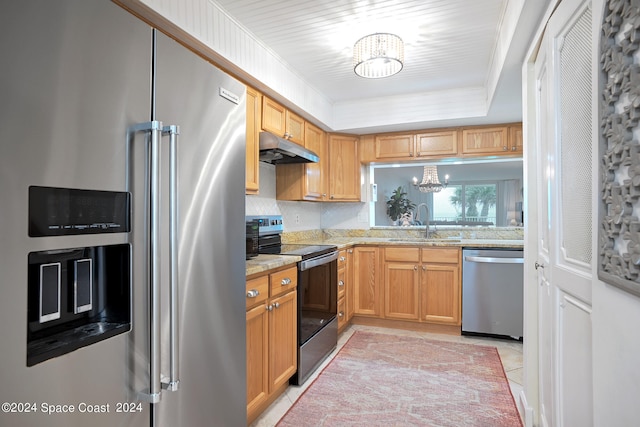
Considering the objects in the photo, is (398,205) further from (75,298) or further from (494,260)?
(75,298)

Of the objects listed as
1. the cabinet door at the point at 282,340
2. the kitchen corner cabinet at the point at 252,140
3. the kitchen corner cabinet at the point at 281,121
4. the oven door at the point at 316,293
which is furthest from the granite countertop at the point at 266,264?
the kitchen corner cabinet at the point at 281,121

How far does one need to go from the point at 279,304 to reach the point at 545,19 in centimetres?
202

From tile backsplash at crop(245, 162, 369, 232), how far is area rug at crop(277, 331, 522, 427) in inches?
55.6

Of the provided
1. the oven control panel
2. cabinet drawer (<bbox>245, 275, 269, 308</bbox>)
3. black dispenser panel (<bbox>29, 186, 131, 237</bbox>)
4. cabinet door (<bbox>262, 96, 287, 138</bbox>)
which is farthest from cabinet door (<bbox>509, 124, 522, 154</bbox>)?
black dispenser panel (<bbox>29, 186, 131, 237</bbox>)

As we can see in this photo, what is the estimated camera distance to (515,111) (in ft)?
10.6

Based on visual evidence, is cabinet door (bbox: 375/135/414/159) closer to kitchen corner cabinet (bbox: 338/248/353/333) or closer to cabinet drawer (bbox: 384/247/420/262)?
cabinet drawer (bbox: 384/247/420/262)

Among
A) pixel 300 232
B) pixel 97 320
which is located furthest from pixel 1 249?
pixel 300 232

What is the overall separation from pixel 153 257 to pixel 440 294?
312 centimetres

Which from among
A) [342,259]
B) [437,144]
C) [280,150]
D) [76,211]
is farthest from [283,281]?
[437,144]

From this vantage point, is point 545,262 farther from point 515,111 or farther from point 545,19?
point 515,111

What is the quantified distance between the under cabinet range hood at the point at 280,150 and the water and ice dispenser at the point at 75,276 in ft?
5.27

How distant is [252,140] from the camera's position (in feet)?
8.32

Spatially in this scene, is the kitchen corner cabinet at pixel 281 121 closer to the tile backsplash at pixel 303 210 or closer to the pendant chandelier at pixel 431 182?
the tile backsplash at pixel 303 210

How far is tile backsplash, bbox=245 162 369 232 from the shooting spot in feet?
10.8
